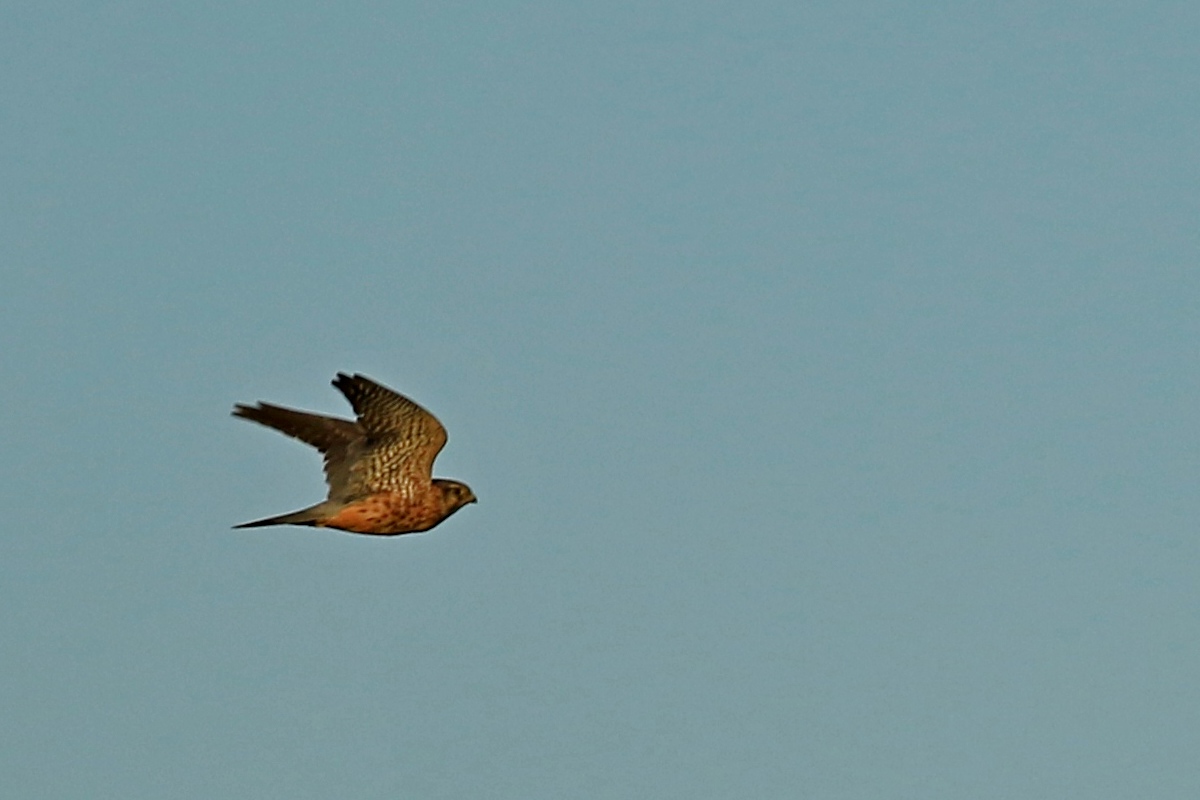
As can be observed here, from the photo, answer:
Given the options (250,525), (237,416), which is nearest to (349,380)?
(250,525)

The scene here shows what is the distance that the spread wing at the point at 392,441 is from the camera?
29453 mm

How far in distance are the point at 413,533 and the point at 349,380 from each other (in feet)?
10.7

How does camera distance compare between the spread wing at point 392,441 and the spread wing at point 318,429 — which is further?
the spread wing at point 318,429

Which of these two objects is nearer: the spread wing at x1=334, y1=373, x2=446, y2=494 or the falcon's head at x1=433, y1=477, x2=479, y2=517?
the spread wing at x1=334, y1=373, x2=446, y2=494

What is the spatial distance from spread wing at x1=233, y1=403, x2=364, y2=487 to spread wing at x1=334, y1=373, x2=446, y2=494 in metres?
0.37

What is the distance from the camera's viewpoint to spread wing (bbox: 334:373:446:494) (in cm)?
Result: 2945

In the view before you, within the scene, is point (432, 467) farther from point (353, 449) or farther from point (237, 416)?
point (237, 416)

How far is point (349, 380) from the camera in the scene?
2888 cm

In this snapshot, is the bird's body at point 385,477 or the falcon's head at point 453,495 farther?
the falcon's head at point 453,495

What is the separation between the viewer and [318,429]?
32156 mm

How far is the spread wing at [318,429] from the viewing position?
3148 cm

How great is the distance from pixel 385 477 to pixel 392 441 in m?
0.56

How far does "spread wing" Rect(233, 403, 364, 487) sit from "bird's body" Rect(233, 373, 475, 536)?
2cm

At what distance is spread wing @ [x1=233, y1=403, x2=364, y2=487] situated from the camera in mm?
31484
